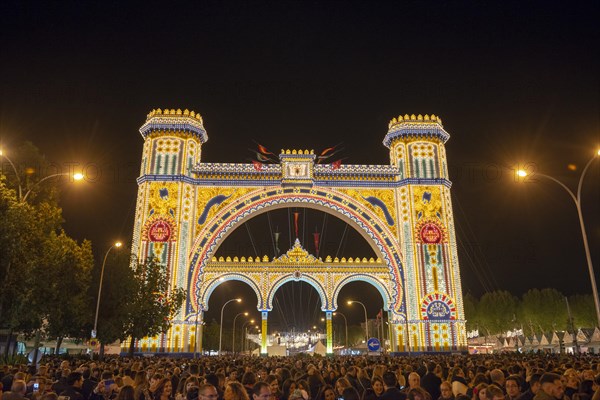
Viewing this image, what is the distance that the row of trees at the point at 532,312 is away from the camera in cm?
7144

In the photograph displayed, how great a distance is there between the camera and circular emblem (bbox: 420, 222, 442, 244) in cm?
4212

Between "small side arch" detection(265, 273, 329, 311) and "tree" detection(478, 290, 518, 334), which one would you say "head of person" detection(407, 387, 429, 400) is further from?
"tree" detection(478, 290, 518, 334)

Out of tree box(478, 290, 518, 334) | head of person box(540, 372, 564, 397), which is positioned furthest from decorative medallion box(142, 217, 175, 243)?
tree box(478, 290, 518, 334)

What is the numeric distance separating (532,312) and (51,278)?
71995 millimetres

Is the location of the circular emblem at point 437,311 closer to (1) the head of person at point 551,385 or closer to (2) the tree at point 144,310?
(2) the tree at point 144,310

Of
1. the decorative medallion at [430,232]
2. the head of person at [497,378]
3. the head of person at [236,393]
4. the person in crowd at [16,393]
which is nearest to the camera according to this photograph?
the head of person at [236,393]

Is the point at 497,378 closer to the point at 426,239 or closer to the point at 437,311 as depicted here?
the point at 437,311

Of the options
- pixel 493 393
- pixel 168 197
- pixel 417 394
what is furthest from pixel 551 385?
pixel 168 197

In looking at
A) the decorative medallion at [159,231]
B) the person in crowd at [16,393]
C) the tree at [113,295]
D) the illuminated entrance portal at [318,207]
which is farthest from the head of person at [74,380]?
the decorative medallion at [159,231]

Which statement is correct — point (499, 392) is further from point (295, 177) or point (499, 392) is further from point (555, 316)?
point (555, 316)

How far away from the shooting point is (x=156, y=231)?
41312 mm

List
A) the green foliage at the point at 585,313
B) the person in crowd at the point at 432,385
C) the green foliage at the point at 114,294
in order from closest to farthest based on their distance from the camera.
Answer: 1. the person in crowd at the point at 432,385
2. the green foliage at the point at 114,294
3. the green foliage at the point at 585,313

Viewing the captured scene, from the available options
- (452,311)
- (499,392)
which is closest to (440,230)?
(452,311)

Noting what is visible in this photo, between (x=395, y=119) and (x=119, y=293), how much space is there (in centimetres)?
2879
